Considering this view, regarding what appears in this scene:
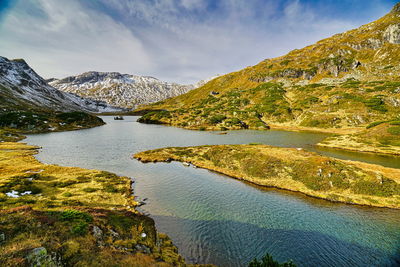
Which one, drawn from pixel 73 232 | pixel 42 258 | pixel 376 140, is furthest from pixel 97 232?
pixel 376 140

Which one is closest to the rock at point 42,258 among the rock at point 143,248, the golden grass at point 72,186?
the rock at point 143,248

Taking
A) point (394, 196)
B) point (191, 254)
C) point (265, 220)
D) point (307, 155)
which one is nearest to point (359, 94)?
point (307, 155)

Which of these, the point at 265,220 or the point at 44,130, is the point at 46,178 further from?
the point at 44,130

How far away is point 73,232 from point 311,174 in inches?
1789

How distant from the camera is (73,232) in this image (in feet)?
57.3

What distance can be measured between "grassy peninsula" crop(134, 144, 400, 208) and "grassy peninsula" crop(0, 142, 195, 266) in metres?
28.2

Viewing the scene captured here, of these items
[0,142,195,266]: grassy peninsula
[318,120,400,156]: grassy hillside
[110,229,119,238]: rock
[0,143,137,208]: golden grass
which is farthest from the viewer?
[318,120,400,156]: grassy hillside

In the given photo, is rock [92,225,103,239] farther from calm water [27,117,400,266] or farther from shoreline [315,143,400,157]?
shoreline [315,143,400,157]

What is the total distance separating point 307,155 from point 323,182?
13.3 metres

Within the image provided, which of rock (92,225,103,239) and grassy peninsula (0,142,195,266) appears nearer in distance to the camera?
grassy peninsula (0,142,195,266)

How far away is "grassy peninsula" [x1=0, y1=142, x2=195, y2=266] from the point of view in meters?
14.0

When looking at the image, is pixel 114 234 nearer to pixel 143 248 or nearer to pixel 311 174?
pixel 143 248

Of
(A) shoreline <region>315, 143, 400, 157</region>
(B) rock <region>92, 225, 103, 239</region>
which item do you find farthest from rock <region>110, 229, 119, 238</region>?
(A) shoreline <region>315, 143, 400, 157</region>

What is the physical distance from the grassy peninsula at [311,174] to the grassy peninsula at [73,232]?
2823 cm
